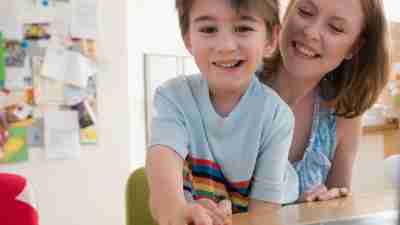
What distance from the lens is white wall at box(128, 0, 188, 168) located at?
2756mm

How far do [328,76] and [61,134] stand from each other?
142 centimetres

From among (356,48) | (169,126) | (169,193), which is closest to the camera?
(169,193)

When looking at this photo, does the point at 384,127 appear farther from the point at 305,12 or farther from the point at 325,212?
the point at 325,212

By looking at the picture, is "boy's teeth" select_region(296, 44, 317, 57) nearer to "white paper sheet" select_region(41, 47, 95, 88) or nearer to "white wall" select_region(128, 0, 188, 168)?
"white paper sheet" select_region(41, 47, 95, 88)

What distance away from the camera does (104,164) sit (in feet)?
7.46

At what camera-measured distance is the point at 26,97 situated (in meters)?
2.12

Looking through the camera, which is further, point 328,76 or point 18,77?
point 18,77

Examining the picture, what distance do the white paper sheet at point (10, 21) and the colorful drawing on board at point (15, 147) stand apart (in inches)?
16.6

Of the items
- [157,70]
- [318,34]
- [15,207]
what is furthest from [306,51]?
[157,70]

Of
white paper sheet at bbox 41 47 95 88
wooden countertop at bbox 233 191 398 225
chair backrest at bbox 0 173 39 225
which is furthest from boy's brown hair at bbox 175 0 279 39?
white paper sheet at bbox 41 47 95 88

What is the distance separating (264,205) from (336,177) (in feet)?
1.42

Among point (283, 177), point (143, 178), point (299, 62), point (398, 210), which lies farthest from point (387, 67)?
point (398, 210)

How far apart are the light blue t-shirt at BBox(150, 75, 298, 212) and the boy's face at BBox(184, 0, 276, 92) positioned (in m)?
0.07

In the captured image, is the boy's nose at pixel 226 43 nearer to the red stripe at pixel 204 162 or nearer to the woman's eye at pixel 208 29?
the woman's eye at pixel 208 29
